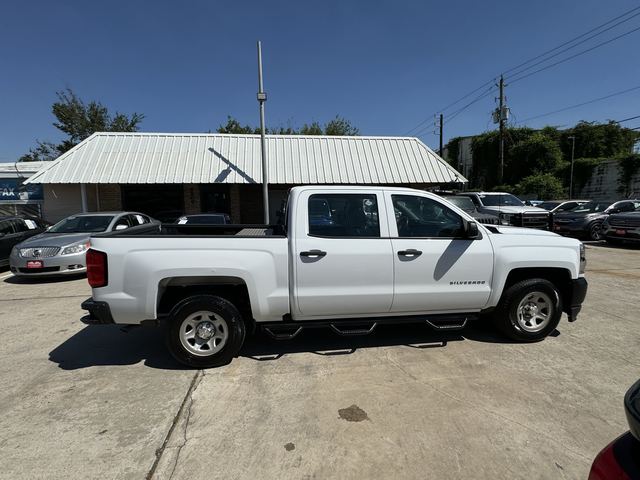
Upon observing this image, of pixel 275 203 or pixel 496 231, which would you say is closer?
pixel 496 231

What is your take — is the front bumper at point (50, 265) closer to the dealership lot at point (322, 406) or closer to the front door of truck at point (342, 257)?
the dealership lot at point (322, 406)

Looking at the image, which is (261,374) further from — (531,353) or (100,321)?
(531,353)

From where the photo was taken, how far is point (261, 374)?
369 cm

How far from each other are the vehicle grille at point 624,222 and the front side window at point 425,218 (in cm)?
1221

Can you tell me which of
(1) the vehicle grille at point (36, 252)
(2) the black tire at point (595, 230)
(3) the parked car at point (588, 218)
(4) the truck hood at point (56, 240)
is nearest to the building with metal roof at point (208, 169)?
(3) the parked car at point (588, 218)

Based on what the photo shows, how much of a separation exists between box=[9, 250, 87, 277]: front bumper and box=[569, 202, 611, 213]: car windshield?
18021 mm

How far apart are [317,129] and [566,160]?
29.1 m

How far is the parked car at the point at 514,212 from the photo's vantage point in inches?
512

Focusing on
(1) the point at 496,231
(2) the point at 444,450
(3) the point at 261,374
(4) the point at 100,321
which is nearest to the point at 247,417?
(3) the point at 261,374

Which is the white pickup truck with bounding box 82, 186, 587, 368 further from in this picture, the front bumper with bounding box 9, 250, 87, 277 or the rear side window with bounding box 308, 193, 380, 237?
the front bumper with bounding box 9, 250, 87, 277

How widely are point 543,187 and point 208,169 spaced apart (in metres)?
33.0

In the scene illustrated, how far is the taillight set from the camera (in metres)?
3.51

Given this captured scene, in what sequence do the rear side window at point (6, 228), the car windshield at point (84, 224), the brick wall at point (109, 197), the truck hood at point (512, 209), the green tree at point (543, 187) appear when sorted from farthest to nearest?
the green tree at point (543, 187) → the brick wall at point (109, 197) → the truck hood at point (512, 209) → the rear side window at point (6, 228) → the car windshield at point (84, 224)

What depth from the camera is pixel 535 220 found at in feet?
42.9
